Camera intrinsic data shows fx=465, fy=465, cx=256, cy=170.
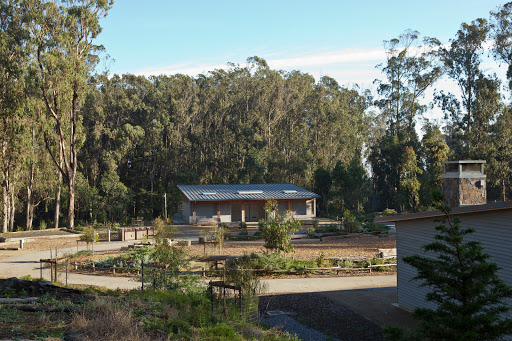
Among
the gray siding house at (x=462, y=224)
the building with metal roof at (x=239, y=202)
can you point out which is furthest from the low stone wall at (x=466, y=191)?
the building with metal roof at (x=239, y=202)

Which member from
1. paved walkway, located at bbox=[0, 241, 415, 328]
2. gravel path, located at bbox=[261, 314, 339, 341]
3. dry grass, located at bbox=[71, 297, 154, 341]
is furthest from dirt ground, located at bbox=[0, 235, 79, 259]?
dry grass, located at bbox=[71, 297, 154, 341]

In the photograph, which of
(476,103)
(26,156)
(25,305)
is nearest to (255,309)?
(25,305)

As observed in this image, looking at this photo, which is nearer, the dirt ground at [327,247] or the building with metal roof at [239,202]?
the dirt ground at [327,247]

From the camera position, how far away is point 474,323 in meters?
6.03

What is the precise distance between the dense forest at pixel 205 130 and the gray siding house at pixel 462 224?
77.6 feet

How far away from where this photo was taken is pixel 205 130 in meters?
58.2

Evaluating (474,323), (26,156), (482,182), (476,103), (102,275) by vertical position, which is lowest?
(102,275)

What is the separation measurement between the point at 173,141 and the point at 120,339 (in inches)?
1904

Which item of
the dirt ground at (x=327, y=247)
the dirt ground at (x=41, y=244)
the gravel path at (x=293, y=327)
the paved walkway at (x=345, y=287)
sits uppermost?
the dirt ground at (x=327, y=247)

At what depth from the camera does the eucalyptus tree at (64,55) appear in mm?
36500

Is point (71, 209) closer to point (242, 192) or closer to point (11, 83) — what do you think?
point (11, 83)

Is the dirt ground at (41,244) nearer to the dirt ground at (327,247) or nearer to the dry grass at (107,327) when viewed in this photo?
the dirt ground at (327,247)

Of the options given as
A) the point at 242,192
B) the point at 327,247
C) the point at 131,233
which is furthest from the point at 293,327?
the point at 242,192

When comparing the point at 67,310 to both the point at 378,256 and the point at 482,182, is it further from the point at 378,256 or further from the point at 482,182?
the point at 378,256
